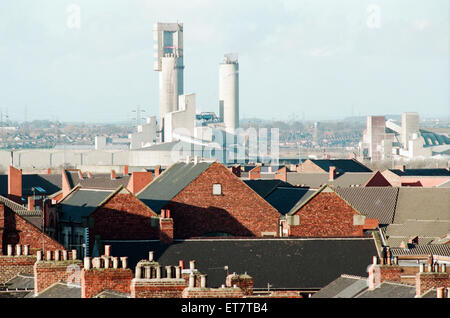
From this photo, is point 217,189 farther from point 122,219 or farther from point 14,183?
point 14,183

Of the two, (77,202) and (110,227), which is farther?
(77,202)

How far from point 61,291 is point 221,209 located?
105ft

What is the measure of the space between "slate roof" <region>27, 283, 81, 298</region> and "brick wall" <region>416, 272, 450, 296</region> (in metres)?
8.30

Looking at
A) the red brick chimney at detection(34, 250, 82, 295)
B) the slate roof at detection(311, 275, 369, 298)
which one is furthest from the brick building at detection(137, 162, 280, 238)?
the red brick chimney at detection(34, 250, 82, 295)

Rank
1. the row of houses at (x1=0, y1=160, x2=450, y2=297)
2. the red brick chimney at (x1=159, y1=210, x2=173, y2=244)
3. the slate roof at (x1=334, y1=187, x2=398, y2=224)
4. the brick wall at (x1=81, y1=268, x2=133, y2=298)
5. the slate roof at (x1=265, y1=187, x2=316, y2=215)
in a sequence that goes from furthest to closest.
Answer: the slate roof at (x1=334, y1=187, x2=398, y2=224) → the slate roof at (x1=265, y1=187, x2=316, y2=215) → the red brick chimney at (x1=159, y1=210, x2=173, y2=244) → the row of houses at (x1=0, y1=160, x2=450, y2=297) → the brick wall at (x1=81, y1=268, x2=133, y2=298)

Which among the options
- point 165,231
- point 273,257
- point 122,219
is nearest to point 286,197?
point 122,219

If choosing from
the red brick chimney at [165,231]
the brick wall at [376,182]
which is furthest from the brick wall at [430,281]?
the brick wall at [376,182]

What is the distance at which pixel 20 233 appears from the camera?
51.1 m

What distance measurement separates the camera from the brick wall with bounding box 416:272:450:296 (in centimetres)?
3222

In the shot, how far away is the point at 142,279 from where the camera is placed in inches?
1156

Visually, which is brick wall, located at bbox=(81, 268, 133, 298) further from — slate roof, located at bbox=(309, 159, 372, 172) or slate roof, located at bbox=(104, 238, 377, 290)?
slate roof, located at bbox=(309, 159, 372, 172)
